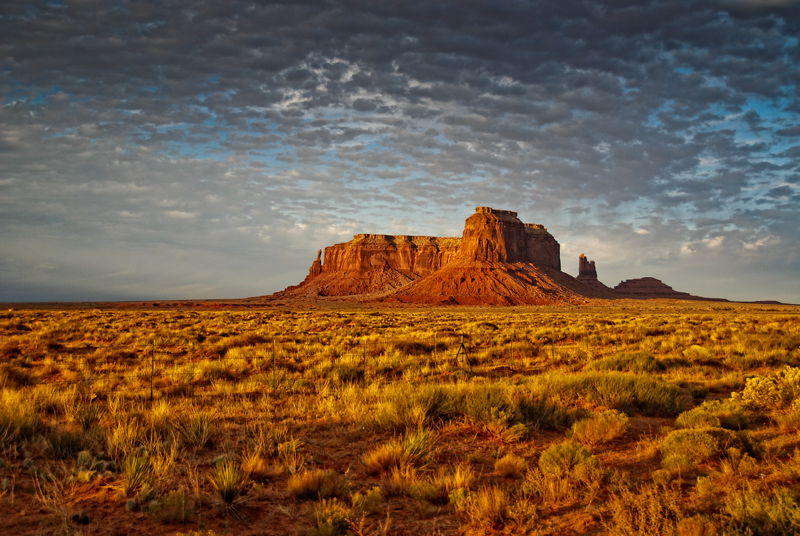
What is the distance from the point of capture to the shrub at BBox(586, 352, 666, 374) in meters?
13.1

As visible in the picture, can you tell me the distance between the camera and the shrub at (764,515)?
11.9 feet

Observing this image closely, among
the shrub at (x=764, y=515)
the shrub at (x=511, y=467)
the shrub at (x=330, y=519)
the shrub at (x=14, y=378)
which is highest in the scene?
the shrub at (x=764, y=515)

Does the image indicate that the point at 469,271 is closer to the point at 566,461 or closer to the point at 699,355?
the point at 699,355

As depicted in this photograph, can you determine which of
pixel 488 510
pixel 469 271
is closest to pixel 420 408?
pixel 488 510

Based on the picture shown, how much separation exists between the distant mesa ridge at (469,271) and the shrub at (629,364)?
286 feet

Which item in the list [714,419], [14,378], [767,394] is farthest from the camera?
[14,378]

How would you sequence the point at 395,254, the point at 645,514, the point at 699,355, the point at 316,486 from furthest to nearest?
the point at 395,254
the point at 699,355
the point at 316,486
the point at 645,514

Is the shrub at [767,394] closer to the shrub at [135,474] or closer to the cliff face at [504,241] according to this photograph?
the shrub at [135,474]

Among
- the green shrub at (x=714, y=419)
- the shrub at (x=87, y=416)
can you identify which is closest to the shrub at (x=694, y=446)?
the green shrub at (x=714, y=419)

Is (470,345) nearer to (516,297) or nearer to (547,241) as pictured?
(516,297)

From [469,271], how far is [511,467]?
113 m

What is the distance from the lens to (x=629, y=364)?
13.4m

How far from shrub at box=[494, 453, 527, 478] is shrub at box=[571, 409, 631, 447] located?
5.14ft

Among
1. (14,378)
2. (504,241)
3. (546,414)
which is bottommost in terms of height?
(14,378)
